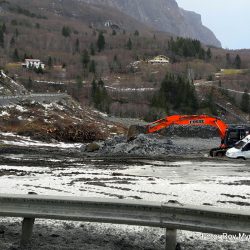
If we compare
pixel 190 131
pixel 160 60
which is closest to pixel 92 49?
pixel 160 60

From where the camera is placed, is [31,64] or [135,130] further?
[31,64]

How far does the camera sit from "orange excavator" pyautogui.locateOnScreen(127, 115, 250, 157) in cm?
2819

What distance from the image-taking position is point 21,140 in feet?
115

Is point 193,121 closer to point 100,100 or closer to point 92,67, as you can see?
point 100,100

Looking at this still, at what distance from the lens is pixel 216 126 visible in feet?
106

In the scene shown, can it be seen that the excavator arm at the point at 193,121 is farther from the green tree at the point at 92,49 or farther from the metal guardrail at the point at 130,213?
the green tree at the point at 92,49

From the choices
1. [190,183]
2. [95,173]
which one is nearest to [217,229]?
[190,183]

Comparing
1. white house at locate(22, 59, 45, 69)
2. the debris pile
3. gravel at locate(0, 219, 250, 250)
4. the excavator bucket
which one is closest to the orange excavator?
the excavator bucket

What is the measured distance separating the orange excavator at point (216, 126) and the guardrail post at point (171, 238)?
2147 cm

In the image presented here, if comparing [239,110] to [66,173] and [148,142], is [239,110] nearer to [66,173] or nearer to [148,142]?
[148,142]

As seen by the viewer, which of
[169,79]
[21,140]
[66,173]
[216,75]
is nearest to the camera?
[66,173]

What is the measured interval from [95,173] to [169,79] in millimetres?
87658

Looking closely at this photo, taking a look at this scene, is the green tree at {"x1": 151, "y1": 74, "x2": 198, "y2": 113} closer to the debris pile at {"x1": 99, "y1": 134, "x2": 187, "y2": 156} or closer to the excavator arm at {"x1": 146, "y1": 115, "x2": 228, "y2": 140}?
the excavator arm at {"x1": 146, "y1": 115, "x2": 228, "y2": 140}

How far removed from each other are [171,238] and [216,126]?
87.5 ft
